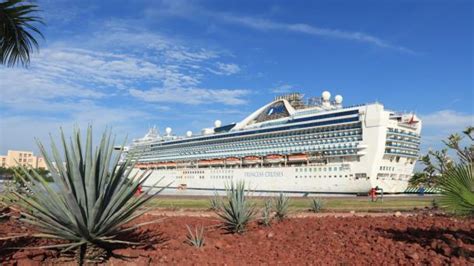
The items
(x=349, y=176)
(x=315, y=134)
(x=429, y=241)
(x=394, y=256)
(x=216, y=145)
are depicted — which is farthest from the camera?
(x=216, y=145)

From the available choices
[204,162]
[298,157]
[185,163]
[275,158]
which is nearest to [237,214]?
[298,157]

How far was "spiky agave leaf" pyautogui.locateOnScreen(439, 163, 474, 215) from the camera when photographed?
425 cm

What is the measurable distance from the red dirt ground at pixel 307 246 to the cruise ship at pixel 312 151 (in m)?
27.1

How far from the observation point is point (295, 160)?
47.3 metres

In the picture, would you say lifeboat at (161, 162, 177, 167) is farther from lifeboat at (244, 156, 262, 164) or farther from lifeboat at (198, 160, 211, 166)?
lifeboat at (244, 156, 262, 164)

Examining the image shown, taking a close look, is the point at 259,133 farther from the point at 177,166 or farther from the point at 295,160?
the point at 177,166

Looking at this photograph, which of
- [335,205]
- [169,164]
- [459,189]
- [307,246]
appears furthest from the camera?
[169,164]

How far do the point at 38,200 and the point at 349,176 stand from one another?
132 ft

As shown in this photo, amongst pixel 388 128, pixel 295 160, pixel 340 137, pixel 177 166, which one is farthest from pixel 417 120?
pixel 177 166

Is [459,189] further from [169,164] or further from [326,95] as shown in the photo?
[169,164]

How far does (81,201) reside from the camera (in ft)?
15.1

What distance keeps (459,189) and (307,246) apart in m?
2.23

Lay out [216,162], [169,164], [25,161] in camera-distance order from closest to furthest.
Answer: [25,161] < [216,162] < [169,164]

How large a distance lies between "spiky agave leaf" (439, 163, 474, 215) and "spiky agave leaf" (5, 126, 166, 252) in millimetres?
3487
